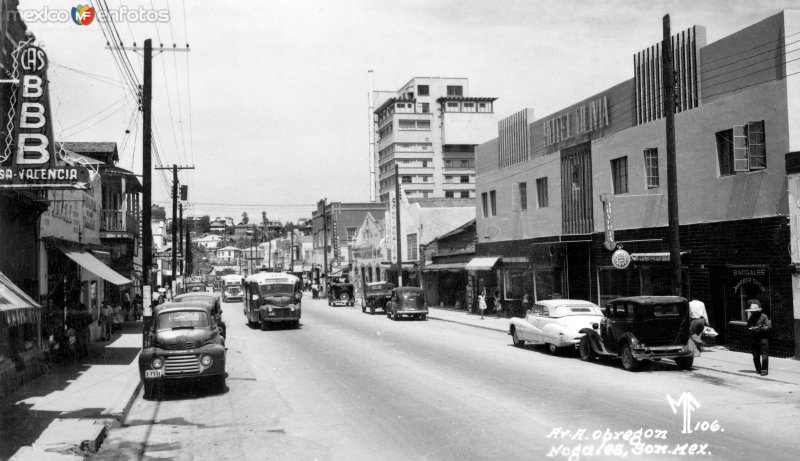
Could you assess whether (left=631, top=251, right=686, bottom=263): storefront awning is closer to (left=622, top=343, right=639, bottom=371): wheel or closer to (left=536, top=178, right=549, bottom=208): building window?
(left=622, top=343, right=639, bottom=371): wheel

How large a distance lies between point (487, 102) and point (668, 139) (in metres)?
79.0

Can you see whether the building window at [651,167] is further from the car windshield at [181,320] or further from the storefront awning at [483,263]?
the car windshield at [181,320]

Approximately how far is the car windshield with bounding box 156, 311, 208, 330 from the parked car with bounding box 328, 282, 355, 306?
3512 centimetres

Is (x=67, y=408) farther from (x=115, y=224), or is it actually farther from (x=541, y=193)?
(x=541, y=193)

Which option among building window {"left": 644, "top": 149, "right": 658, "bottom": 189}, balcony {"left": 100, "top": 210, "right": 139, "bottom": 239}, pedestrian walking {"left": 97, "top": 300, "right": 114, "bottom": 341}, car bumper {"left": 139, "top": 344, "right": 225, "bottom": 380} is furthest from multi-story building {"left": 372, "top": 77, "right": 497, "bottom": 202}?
car bumper {"left": 139, "top": 344, "right": 225, "bottom": 380}

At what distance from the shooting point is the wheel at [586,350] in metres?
17.4

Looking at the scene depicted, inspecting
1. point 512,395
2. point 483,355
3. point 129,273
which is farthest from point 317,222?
point 512,395

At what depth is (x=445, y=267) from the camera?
41500 millimetres

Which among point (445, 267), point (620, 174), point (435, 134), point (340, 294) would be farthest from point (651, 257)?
point (435, 134)

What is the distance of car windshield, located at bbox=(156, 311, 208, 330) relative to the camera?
48.2ft

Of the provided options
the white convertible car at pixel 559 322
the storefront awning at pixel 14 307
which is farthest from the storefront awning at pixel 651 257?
the storefront awning at pixel 14 307

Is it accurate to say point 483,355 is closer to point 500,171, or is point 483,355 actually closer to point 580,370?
point 580,370

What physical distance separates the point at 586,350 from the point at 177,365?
33.0 feet

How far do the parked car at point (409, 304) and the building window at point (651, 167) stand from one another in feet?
48.4
